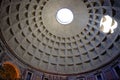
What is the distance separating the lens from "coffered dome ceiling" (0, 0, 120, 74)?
29.0 metres

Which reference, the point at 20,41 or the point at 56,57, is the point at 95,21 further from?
the point at 20,41

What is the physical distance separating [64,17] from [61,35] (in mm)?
3332

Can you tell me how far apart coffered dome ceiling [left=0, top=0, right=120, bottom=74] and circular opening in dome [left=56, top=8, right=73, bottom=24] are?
0.63 meters

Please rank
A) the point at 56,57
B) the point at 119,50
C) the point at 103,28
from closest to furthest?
1. the point at 119,50
2. the point at 103,28
3. the point at 56,57

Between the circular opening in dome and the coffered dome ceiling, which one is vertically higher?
the circular opening in dome

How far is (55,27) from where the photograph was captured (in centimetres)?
3309

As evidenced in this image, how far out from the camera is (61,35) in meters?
33.4

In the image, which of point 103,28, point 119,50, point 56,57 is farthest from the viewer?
point 56,57

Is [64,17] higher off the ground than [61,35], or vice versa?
[64,17]

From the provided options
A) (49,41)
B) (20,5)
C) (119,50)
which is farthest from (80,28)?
(20,5)

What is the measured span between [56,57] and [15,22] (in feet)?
26.7

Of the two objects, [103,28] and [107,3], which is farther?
[103,28]

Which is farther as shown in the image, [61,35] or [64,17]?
[64,17]

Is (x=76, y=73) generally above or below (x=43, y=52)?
below
